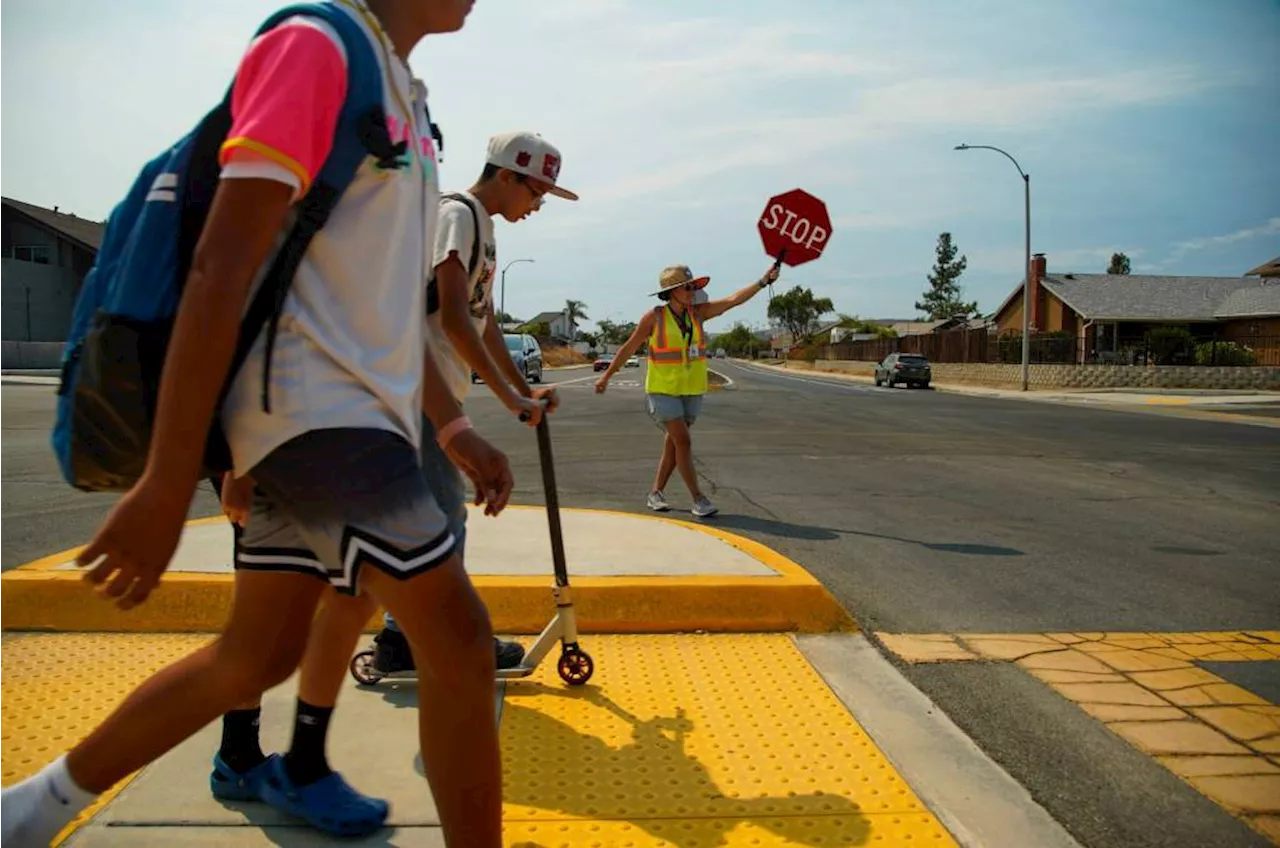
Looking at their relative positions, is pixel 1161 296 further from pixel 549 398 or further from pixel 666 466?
pixel 549 398

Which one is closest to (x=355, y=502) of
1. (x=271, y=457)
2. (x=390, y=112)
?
(x=271, y=457)

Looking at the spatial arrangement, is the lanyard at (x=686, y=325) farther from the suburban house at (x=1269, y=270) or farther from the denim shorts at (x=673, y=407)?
the suburban house at (x=1269, y=270)

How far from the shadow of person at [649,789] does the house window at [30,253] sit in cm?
5064

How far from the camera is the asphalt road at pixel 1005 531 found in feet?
9.12

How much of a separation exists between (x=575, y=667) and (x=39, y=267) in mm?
48203

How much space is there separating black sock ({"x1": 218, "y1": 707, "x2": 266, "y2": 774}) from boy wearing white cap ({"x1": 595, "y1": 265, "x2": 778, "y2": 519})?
172 inches

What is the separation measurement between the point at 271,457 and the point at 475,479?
72 centimetres

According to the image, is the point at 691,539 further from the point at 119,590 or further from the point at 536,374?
the point at 536,374

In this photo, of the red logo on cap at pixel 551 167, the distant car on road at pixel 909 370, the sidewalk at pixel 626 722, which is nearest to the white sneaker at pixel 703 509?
the sidewalk at pixel 626 722

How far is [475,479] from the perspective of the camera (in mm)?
2238

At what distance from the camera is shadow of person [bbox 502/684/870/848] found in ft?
7.51

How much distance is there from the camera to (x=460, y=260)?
277cm

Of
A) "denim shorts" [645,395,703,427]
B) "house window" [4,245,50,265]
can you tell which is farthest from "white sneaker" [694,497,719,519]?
"house window" [4,245,50,265]

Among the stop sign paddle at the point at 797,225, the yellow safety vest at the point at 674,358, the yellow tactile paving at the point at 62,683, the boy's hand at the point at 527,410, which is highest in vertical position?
the stop sign paddle at the point at 797,225
